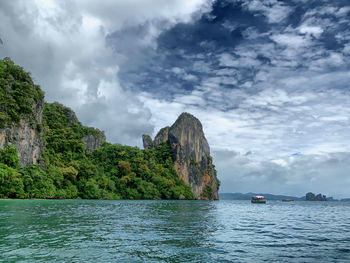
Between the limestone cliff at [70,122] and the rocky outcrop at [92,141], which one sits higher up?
the limestone cliff at [70,122]

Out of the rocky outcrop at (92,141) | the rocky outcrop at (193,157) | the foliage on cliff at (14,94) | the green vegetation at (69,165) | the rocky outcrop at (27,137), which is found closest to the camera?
the green vegetation at (69,165)

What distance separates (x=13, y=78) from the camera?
75562 millimetres

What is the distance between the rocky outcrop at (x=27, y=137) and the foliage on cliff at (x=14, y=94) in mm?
1533

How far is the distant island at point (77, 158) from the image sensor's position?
6756cm

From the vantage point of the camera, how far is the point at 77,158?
11125 centimetres

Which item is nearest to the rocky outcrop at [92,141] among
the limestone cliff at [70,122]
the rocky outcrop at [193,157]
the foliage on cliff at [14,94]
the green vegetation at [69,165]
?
the limestone cliff at [70,122]

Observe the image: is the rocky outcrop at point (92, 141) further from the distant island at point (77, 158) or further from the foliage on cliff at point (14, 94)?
the foliage on cliff at point (14, 94)

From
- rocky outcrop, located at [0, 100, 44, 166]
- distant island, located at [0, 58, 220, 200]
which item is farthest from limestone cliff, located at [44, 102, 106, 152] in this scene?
rocky outcrop, located at [0, 100, 44, 166]

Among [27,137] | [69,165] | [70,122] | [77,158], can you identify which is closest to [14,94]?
[27,137]

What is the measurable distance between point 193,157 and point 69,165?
83.1 meters

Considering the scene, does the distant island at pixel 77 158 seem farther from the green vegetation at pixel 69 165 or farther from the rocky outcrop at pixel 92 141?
the rocky outcrop at pixel 92 141

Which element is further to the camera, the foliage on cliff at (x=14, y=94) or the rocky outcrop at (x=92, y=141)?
the rocky outcrop at (x=92, y=141)

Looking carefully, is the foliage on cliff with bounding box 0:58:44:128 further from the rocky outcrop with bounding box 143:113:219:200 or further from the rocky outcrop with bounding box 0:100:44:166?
the rocky outcrop with bounding box 143:113:219:200

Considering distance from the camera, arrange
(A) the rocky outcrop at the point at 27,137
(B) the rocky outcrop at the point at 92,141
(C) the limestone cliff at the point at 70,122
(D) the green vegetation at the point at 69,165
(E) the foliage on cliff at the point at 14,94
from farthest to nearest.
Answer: (B) the rocky outcrop at the point at 92,141 → (C) the limestone cliff at the point at 70,122 → (E) the foliage on cliff at the point at 14,94 → (A) the rocky outcrop at the point at 27,137 → (D) the green vegetation at the point at 69,165
